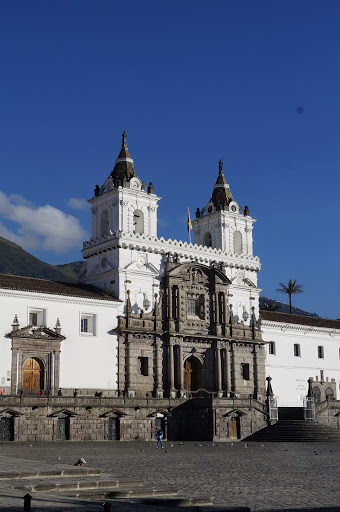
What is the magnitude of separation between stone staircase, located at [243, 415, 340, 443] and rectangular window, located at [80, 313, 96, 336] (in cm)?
1355

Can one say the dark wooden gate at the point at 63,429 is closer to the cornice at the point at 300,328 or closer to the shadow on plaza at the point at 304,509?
the cornice at the point at 300,328

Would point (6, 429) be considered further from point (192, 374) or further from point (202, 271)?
point (202, 271)

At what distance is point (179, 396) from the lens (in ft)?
179

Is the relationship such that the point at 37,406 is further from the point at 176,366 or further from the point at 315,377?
the point at 315,377

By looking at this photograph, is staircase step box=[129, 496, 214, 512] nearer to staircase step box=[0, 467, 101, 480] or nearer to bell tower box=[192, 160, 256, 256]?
staircase step box=[0, 467, 101, 480]

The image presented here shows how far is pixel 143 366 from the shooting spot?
→ 5394cm

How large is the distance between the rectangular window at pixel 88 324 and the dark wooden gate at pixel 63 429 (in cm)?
804

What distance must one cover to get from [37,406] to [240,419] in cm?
1541

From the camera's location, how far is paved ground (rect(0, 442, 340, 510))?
57.8ft

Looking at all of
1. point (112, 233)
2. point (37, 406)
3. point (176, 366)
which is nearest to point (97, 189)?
point (112, 233)

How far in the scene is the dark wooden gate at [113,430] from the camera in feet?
152

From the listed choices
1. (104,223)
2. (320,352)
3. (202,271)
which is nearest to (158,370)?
(202,271)

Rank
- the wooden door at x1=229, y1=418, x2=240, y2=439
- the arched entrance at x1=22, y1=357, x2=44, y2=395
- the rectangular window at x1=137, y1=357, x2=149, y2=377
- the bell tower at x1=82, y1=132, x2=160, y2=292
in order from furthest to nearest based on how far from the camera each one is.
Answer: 1. the bell tower at x1=82, y1=132, x2=160, y2=292
2. the rectangular window at x1=137, y1=357, x2=149, y2=377
3. the wooden door at x1=229, y1=418, x2=240, y2=439
4. the arched entrance at x1=22, y1=357, x2=44, y2=395

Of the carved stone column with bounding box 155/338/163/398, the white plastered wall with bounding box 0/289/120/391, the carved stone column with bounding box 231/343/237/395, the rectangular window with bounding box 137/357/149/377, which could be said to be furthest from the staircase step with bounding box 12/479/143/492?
the carved stone column with bounding box 231/343/237/395
